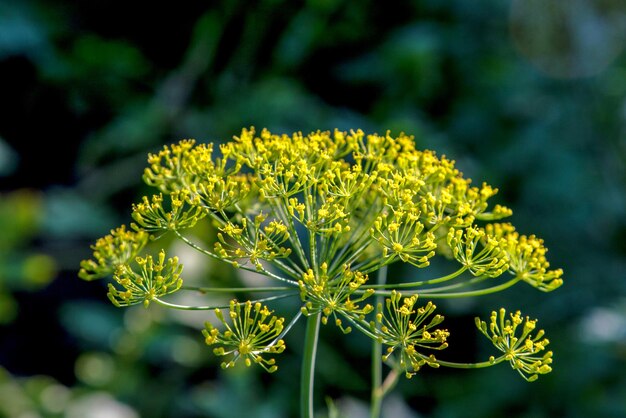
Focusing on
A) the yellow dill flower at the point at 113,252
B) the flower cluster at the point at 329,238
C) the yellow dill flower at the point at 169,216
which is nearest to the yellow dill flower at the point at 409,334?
the flower cluster at the point at 329,238

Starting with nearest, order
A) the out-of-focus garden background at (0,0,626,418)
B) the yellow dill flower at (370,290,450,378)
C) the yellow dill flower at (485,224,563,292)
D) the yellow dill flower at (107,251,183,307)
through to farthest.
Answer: the yellow dill flower at (370,290,450,378)
the yellow dill flower at (107,251,183,307)
the yellow dill flower at (485,224,563,292)
the out-of-focus garden background at (0,0,626,418)

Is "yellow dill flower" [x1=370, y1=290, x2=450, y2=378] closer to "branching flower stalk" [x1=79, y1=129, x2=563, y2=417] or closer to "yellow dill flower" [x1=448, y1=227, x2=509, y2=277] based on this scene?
"branching flower stalk" [x1=79, y1=129, x2=563, y2=417]

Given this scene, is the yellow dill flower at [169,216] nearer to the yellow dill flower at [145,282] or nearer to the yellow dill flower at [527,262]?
the yellow dill flower at [145,282]

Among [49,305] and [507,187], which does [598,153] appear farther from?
[49,305]

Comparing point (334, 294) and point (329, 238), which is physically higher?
point (329, 238)

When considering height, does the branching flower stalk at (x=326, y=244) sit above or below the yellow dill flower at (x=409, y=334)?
above

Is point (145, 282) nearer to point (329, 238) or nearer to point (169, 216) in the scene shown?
point (169, 216)

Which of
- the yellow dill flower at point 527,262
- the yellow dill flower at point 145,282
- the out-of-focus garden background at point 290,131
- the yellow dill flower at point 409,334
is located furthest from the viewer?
the out-of-focus garden background at point 290,131

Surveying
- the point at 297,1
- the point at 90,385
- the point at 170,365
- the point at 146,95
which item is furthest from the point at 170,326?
the point at 297,1

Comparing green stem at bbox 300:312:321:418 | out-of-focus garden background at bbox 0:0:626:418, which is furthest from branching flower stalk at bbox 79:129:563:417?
out-of-focus garden background at bbox 0:0:626:418

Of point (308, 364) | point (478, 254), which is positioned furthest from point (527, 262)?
point (308, 364)
